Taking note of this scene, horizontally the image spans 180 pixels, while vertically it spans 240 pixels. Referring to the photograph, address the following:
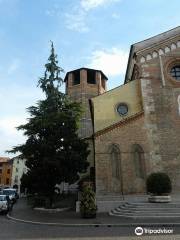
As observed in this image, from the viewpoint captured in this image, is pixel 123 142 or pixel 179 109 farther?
pixel 179 109

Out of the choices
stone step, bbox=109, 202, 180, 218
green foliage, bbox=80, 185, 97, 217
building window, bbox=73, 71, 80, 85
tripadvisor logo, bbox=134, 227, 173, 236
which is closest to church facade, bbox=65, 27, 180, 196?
stone step, bbox=109, 202, 180, 218

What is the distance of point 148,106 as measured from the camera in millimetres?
21750

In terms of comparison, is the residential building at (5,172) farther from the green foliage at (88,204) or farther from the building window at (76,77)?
the green foliage at (88,204)

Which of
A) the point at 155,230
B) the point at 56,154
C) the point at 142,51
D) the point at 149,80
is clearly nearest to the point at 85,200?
→ the point at 56,154

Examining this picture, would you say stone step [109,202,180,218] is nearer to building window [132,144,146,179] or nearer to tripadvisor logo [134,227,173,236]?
tripadvisor logo [134,227,173,236]

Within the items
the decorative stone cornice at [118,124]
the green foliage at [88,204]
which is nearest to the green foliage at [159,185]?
the green foliage at [88,204]

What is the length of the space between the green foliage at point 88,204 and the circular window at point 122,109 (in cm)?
795

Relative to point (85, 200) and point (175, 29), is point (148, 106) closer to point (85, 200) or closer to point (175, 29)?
point (175, 29)

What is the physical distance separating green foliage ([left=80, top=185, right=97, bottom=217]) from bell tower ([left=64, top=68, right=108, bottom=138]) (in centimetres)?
2116

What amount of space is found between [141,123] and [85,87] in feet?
61.6

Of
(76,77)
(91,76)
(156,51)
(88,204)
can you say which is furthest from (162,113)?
(91,76)

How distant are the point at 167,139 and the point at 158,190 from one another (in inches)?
209

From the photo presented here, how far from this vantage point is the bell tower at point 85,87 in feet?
125

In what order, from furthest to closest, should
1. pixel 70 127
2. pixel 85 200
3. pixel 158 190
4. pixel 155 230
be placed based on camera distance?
pixel 70 127 → pixel 158 190 → pixel 85 200 → pixel 155 230
